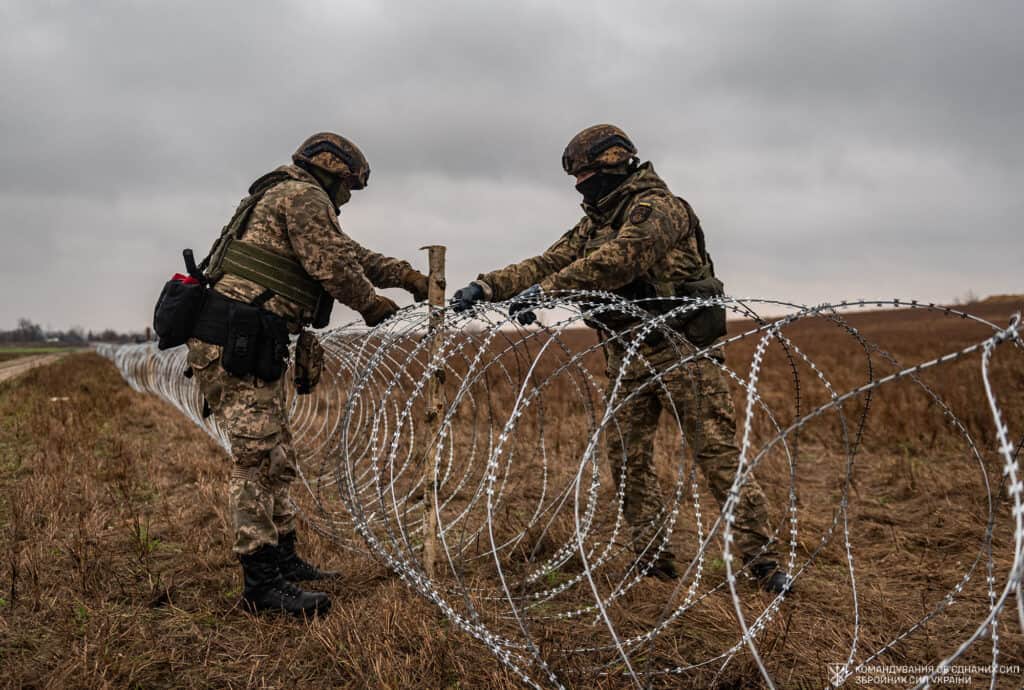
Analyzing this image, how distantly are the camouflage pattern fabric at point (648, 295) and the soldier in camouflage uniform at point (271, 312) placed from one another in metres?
0.91

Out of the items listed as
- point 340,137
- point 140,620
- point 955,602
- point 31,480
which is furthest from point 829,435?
point 31,480

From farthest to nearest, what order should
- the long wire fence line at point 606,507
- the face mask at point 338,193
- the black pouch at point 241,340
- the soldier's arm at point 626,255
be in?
1. the face mask at point 338,193
2. the soldier's arm at point 626,255
3. the black pouch at point 241,340
4. the long wire fence line at point 606,507

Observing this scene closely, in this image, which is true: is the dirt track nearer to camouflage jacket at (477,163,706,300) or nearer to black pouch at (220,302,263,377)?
black pouch at (220,302,263,377)

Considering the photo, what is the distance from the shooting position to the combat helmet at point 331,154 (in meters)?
3.64

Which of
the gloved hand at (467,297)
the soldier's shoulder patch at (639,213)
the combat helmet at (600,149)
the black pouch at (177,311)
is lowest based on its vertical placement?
the black pouch at (177,311)

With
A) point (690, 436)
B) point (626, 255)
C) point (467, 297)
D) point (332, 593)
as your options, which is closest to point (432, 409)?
point (467, 297)

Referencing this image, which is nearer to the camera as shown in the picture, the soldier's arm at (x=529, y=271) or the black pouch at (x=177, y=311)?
the black pouch at (x=177, y=311)

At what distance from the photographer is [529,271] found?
4184 millimetres

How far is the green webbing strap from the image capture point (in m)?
3.41

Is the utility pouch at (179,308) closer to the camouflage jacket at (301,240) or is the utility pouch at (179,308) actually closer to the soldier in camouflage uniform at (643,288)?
the camouflage jacket at (301,240)

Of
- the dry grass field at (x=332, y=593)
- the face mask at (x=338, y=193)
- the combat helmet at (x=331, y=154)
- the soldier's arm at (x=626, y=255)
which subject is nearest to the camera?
the dry grass field at (x=332, y=593)

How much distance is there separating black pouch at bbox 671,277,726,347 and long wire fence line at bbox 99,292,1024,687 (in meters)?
0.07

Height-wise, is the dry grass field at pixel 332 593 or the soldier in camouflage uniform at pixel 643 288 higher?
the soldier in camouflage uniform at pixel 643 288

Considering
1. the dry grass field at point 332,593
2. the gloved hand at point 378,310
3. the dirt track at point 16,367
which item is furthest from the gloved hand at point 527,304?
the dirt track at point 16,367
